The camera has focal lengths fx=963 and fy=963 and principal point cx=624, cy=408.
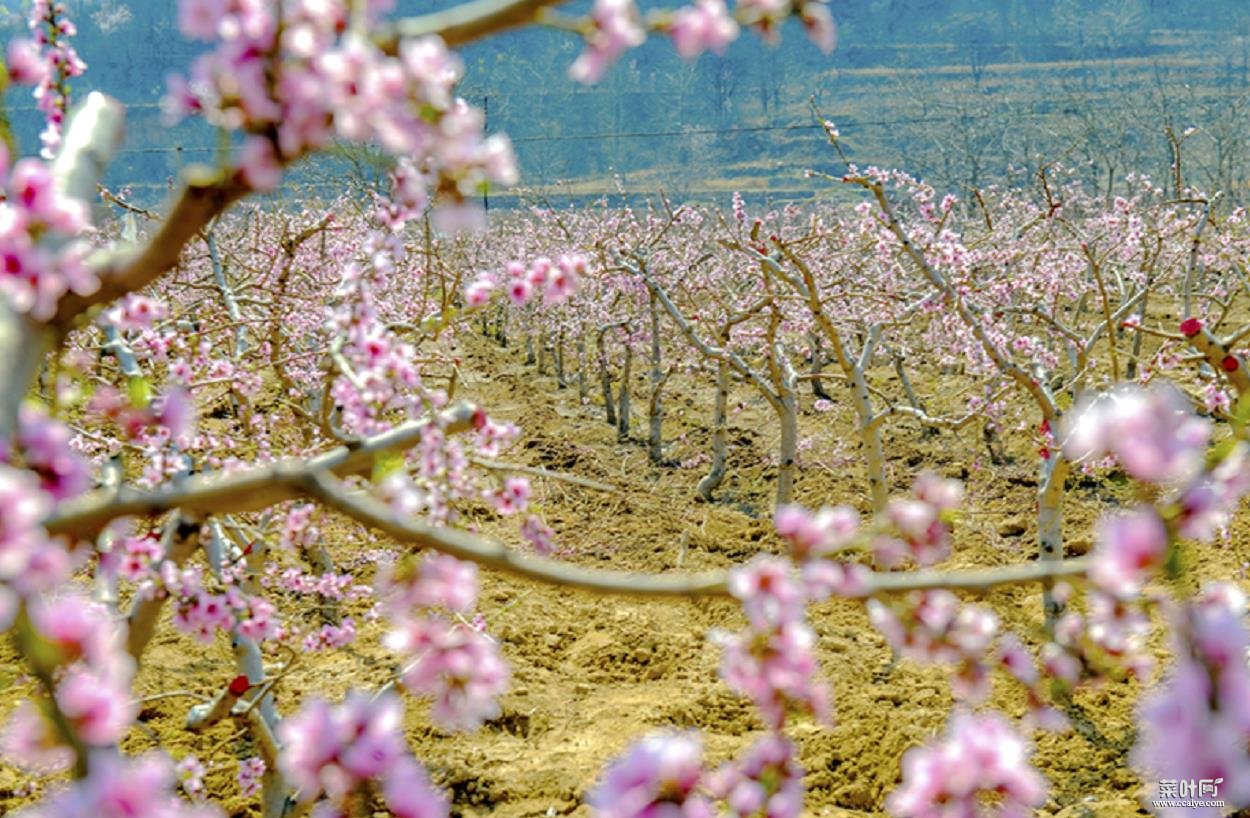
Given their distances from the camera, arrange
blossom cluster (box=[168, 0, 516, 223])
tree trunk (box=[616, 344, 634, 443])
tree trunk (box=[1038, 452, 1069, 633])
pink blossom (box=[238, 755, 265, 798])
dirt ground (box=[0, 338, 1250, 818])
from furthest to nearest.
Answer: tree trunk (box=[616, 344, 634, 443]), tree trunk (box=[1038, 452, 1069, 633]), dirt ground (box=[0, 338, 1250, 818]), pink blossom (box=[238, 755, 265, 798]), blossom cluster (box=[168, 0, 516, 223])

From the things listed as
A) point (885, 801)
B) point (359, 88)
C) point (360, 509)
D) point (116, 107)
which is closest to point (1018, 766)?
point (360, 509)

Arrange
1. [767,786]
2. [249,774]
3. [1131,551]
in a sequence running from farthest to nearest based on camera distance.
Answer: [249,774], [767,786], [1131,551]

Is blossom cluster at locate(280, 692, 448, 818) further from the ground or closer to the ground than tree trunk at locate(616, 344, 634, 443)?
closer to the ground

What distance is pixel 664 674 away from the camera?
6.29 m

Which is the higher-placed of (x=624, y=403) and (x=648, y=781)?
(x=624, y=403)

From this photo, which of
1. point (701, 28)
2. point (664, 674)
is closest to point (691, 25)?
point (701, 28)

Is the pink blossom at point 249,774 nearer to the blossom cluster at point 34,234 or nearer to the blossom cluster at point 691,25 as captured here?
the blossom cluster at point 34,234

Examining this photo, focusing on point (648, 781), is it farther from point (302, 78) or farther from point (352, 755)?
point (302, 78)

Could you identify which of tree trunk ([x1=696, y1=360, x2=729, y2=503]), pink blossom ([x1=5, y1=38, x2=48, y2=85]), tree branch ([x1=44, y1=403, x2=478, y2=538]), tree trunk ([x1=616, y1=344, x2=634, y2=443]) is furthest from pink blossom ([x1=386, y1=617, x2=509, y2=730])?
tree trunk ([x1=616, y1=344, x2=634, y2=443])

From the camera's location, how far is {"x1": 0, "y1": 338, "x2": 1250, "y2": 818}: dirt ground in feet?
15.4

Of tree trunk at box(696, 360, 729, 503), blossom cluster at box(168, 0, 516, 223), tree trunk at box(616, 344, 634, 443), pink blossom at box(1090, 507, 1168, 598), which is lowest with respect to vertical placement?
pink blossom at box(1090, 507, 1168, 598)

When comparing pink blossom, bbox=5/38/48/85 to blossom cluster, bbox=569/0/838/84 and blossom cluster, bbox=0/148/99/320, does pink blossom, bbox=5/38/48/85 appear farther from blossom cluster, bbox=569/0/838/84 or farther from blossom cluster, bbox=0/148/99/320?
blossom cluster, bbox=569/0/838/84

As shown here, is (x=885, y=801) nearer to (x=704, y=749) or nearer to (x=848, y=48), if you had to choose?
(x=704, y=749)

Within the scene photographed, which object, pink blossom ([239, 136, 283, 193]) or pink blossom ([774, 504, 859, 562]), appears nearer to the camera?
pink blossom ([239, 136, 283, 193])
